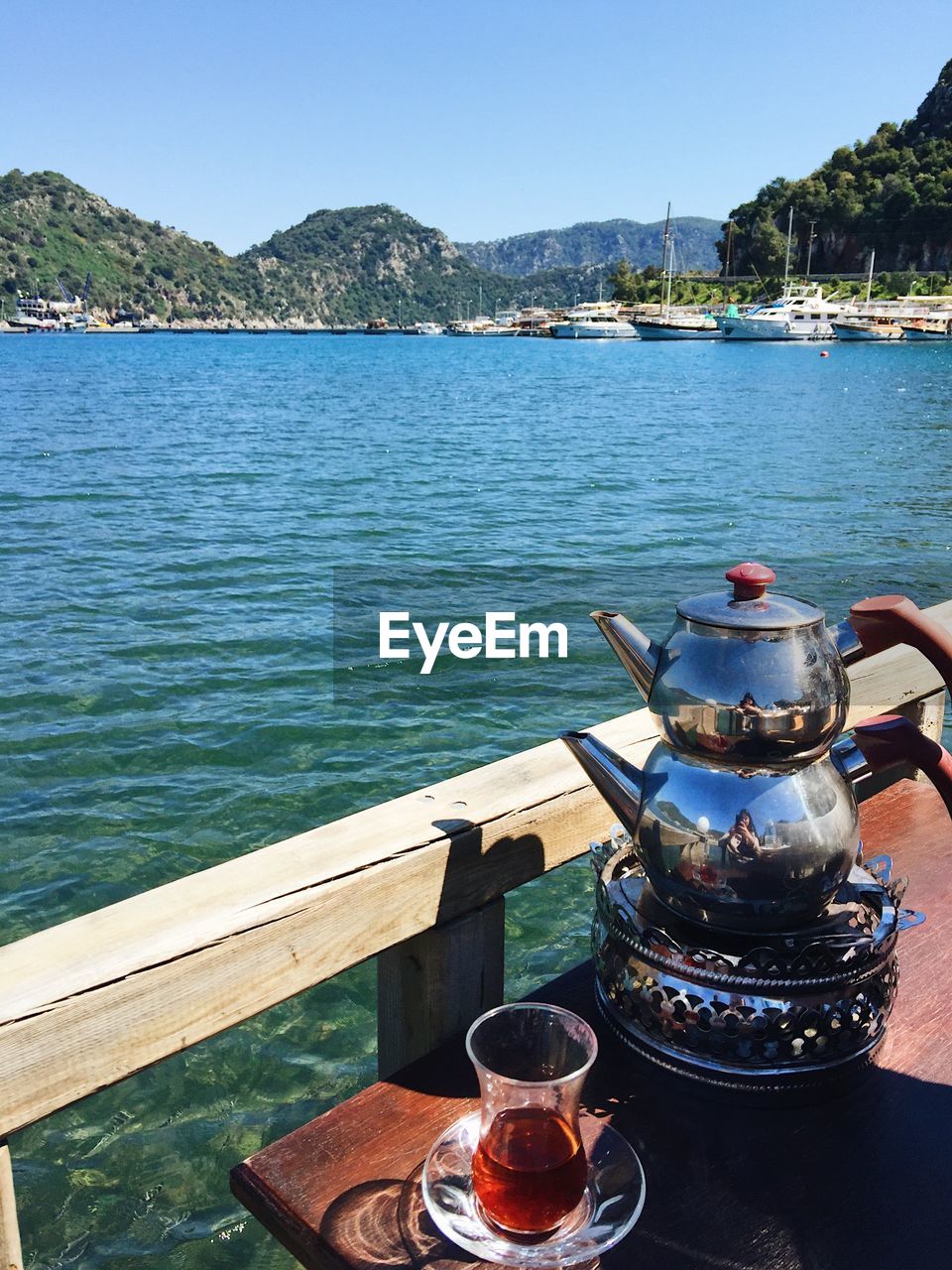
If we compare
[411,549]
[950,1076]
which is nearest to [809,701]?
[950,1076]

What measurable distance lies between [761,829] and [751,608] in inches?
9.8

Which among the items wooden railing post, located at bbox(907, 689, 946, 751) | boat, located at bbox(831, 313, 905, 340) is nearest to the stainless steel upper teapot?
wooden railing post, located at bbox(907, 689, 946, 751)

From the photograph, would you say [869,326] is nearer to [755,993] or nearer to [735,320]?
[735,320]

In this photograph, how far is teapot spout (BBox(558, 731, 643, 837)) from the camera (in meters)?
1.27

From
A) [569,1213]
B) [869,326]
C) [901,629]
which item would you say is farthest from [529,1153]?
[869,326]

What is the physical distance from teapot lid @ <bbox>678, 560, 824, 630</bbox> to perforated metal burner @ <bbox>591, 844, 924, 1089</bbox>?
1.17ft

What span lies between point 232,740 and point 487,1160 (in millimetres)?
5572

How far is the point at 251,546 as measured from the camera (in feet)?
40.9

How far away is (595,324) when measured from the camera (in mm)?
120188

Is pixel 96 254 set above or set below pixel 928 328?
above

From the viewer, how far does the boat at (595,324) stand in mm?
117688

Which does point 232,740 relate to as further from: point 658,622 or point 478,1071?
point 478,1071

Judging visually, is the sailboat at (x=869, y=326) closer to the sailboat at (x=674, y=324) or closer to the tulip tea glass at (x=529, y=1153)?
the sailboat at (x=674, y=324)

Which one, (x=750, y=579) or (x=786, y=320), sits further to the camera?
(x=786, y=320)
